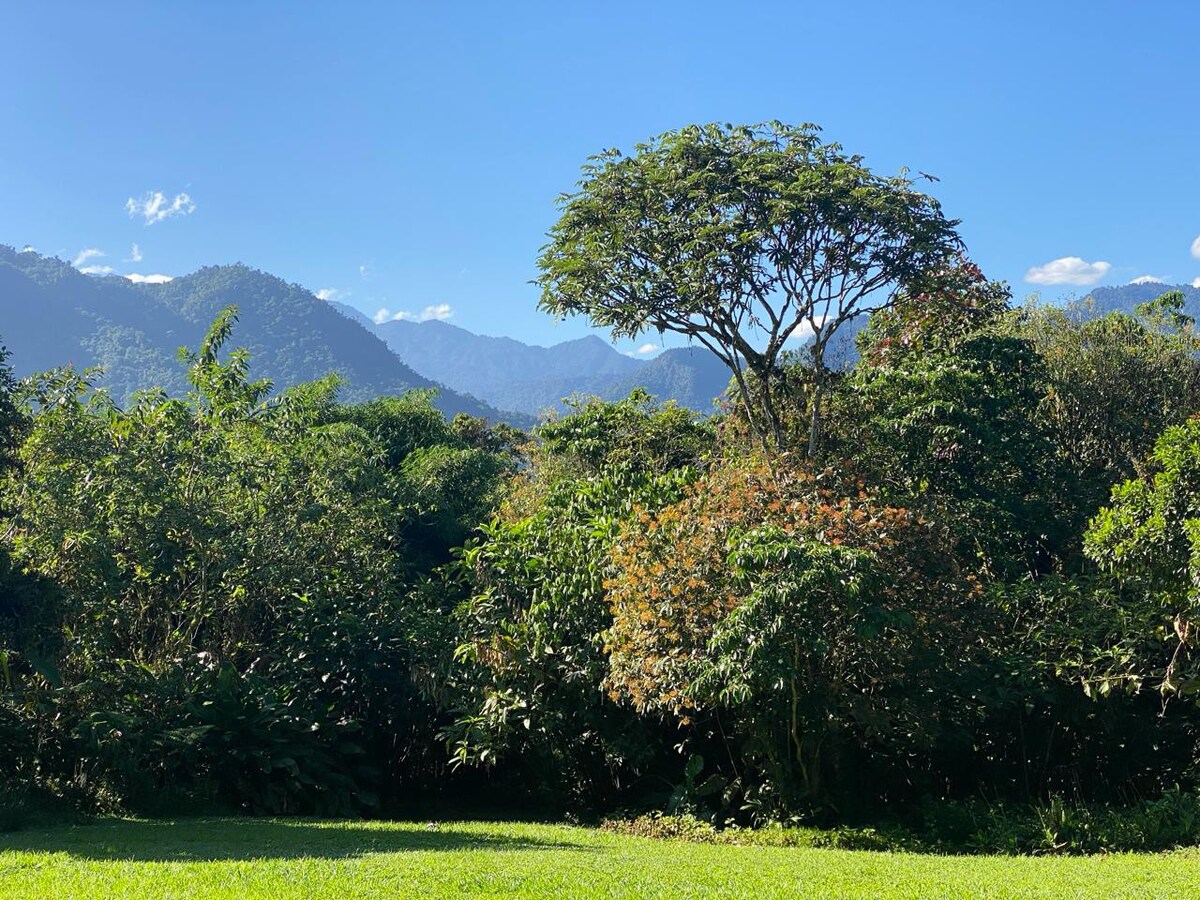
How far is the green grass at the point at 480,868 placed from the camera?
277 inches

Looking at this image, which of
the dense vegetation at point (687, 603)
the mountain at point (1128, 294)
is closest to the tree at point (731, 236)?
the dense vegetation at point (687, 603)

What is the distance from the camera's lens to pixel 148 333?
17800cm

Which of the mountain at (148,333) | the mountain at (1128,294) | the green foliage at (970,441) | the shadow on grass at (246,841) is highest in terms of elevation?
the mountain at (1128,294)

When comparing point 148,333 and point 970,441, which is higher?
point 148,333

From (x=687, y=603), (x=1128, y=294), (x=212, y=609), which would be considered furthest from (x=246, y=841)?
(x=1128, y=294)

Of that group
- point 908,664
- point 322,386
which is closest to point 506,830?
point 908,664

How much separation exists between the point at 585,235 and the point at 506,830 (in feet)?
31.8

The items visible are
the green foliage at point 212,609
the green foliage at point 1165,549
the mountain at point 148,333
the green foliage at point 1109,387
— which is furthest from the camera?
the mountain at point 148,333

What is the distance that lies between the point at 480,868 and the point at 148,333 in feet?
616

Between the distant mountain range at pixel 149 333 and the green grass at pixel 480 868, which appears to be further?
the distant mountain range at pixel 149 333

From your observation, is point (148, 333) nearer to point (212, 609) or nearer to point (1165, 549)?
point (212, 609)

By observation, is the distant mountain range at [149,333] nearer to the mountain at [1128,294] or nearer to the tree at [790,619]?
the mountain at [1128,294]

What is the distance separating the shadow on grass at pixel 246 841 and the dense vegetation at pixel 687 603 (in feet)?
5.57

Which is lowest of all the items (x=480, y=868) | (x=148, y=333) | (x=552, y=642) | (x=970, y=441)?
(x=480, y=868)
